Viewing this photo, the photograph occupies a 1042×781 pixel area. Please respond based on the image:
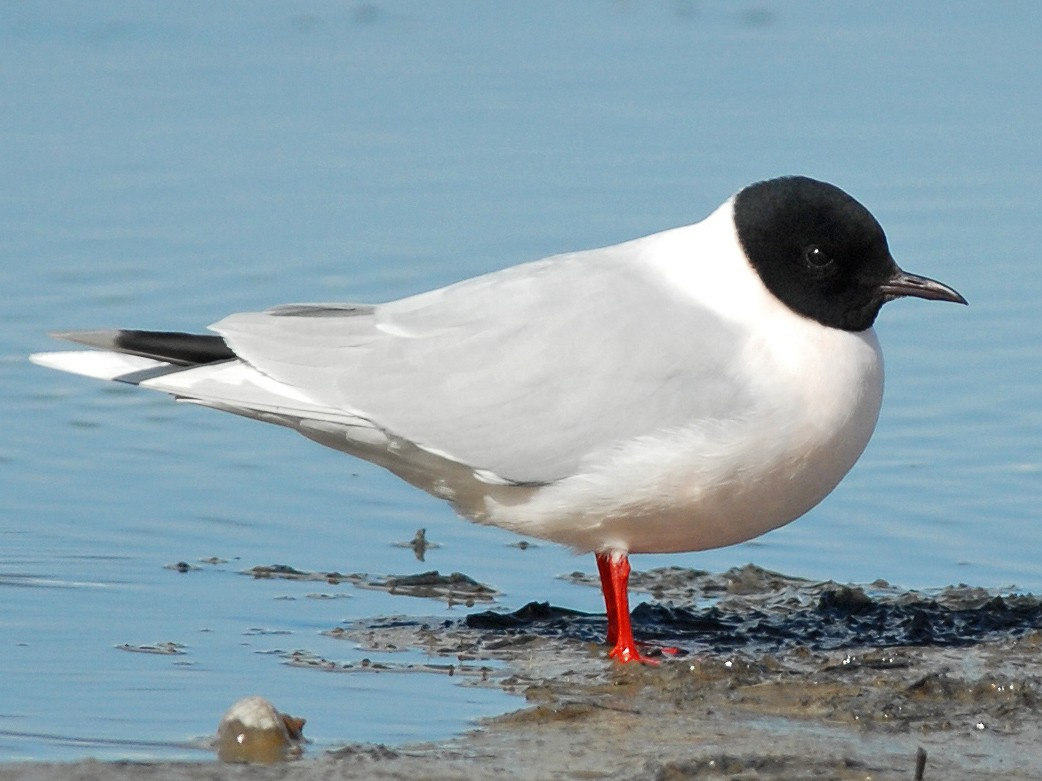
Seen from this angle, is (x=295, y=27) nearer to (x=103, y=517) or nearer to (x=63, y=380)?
(x=63, y=380)

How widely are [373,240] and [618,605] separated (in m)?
4.57

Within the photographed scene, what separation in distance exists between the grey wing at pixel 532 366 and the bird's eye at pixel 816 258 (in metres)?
0.36

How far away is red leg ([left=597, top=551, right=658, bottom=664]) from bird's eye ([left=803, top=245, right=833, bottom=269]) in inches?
43.1

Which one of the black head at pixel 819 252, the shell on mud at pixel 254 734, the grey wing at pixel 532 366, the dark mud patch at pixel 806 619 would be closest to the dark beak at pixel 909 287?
the black head at pixel 819 252

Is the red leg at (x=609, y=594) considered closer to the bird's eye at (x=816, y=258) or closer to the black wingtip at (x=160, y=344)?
the bird's eye at (x=816, y=258)

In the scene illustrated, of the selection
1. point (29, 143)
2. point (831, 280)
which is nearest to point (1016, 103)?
point (29, 143)

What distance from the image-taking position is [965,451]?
825 centimetres

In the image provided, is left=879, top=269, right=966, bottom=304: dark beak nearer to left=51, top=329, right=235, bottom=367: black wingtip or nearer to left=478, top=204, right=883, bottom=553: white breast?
left=478, top=204, right=883, bottom=553: white breast

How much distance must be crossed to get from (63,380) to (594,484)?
374cm

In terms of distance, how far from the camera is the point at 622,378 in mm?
6273

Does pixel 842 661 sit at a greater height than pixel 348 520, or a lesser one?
lesser

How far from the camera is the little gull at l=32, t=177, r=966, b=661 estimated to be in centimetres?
617

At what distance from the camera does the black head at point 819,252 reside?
636cm

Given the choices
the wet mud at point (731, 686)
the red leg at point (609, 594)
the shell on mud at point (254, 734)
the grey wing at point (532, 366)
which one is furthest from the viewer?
the red leg at point (609, 594)
